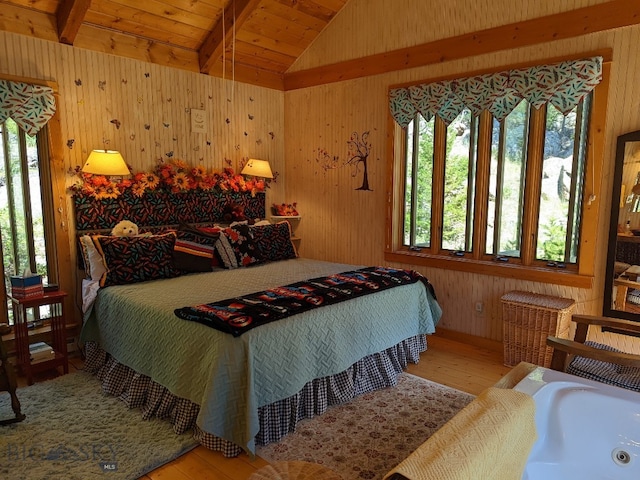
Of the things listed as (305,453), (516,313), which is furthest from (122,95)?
(516,313)

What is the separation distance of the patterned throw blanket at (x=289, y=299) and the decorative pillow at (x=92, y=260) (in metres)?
1.07

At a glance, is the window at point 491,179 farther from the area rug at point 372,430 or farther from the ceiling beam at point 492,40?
the area rug at point 372,430

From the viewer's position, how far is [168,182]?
4.04m

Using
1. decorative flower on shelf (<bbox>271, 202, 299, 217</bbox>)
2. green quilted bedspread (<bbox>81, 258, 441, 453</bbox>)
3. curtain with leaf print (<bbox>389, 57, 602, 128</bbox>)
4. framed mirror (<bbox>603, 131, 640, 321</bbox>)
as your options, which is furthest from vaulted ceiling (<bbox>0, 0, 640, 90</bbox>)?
green quilted bedspread (<bbox>81, 258, 441, 453</bbox>)

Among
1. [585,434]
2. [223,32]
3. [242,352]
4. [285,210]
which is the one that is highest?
[223,32]

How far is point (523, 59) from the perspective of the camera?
3.44 metres

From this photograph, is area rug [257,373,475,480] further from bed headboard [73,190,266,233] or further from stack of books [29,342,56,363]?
bed headboard [73,190,266,233]

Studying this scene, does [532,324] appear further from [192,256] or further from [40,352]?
[40,352]

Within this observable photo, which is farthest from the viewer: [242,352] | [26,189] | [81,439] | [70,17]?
[26,189]

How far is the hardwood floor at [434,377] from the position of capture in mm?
2164

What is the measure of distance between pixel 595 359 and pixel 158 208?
11.6 feet

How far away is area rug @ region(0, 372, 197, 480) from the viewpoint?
7.03 ft

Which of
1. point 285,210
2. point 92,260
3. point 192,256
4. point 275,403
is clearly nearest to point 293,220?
point 285,210

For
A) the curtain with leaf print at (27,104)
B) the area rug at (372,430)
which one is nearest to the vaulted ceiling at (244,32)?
the curtain with leaf print at (27,104)
